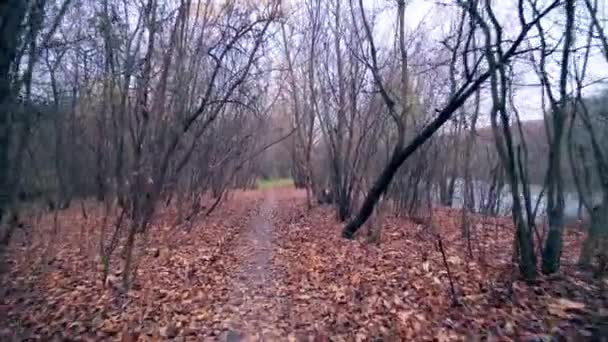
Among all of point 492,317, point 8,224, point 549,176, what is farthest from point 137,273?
point 549,176

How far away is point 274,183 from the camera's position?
50.3 m

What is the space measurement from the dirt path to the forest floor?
3 centimetres

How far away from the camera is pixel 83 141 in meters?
15.7

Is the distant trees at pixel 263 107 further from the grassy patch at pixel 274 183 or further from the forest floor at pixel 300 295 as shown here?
the grassy patch at pixel 274 183

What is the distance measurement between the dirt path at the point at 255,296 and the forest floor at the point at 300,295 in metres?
0.03

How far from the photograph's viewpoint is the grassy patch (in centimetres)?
4805

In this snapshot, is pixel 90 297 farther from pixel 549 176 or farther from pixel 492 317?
pixel 549 176

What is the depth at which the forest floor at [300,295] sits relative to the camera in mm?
5148

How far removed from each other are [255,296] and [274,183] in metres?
43.5

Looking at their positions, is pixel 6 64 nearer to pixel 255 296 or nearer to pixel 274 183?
pixel 255 296

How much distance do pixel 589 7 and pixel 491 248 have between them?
199 inches

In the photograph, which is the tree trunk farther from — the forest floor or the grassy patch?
the grassy patch

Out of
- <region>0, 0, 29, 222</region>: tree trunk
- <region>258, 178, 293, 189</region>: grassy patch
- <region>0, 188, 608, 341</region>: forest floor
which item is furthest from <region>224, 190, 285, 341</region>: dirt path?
<region>258, 178, 293, 189</region>: grassy patch

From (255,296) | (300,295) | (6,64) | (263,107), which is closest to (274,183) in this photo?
(263,107)
